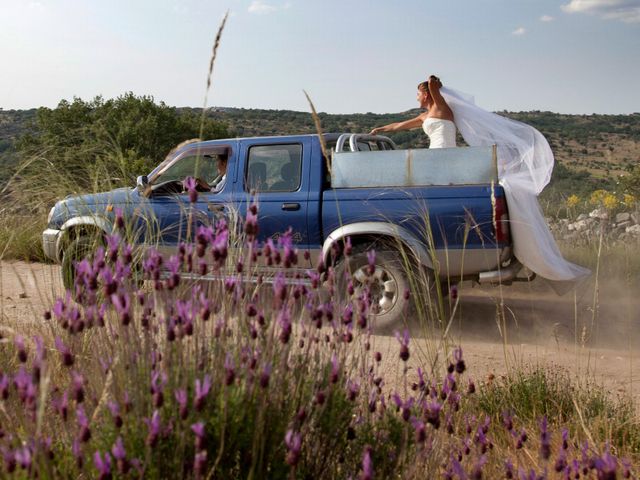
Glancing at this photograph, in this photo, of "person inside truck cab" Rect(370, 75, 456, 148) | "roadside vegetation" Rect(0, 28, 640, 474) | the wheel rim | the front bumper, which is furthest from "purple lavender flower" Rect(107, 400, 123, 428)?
the front bumper

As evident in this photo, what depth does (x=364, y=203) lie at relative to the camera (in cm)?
632

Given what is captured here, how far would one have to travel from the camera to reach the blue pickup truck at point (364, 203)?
6.07 m

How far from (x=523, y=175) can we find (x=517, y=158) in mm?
386

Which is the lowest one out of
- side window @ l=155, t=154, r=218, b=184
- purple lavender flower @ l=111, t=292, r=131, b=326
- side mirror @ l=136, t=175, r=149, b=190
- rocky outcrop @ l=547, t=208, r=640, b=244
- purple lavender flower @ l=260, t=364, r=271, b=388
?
rocky outcrop @ l=547, t=208, r=640, b=244

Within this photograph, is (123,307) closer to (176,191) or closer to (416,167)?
(416,167)

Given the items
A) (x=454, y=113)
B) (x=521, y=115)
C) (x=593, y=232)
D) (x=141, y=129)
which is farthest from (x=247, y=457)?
(x=521, y=115)

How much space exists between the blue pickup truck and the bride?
167 millimetres

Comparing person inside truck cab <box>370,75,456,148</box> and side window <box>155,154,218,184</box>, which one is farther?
person inside truck cab <box>370,75,456,148</box>

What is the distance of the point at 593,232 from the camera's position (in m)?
10.7

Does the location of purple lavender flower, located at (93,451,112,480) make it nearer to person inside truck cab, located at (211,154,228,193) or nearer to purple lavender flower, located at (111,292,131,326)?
purple lavender flower, located at (111,292,131,326)

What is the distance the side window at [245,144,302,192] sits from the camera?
687cm

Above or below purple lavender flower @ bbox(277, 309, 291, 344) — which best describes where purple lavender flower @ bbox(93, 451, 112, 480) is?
below

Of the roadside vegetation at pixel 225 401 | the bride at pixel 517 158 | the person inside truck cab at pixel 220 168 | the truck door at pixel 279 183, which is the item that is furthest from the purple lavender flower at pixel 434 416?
the person inside truck cab at pixel 220 168

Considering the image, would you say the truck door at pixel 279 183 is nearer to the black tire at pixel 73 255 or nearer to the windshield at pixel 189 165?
the windshield at pixel 189 165
